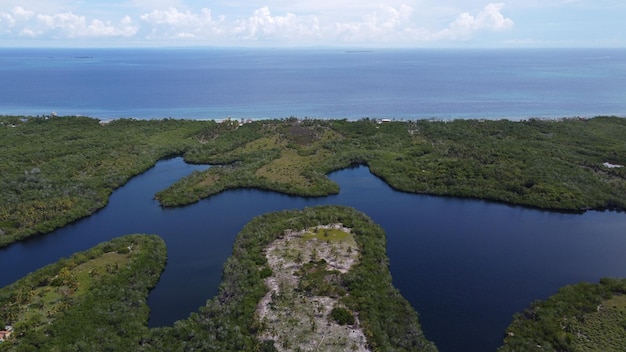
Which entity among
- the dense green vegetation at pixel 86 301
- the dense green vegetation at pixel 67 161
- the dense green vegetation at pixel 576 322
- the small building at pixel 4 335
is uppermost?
the dense green vegetation at pixel 67 161

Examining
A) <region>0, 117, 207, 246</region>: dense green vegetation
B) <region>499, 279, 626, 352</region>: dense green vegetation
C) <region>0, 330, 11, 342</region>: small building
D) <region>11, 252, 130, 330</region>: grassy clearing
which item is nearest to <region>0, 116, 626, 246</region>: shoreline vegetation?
<region>0, 117, 207, 246</region>: dense green vegetation

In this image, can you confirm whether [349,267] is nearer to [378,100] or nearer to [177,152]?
[177,152]

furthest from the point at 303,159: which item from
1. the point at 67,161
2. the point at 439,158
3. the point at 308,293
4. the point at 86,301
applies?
the point at 86,301

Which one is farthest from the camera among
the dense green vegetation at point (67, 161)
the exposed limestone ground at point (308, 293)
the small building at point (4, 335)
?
the dense green vegetation at point (67, 161)

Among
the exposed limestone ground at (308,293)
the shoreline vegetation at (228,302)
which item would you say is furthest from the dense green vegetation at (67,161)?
the exposed limestone ground at (308,293)

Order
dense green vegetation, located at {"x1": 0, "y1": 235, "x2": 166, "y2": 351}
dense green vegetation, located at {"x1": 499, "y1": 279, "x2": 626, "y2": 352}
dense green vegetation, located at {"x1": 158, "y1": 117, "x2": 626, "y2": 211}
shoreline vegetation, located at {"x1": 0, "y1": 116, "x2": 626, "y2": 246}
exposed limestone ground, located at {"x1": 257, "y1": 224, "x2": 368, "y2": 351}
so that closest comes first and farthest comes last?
dense green vegetation, located at {"x1": 0, "y1": 235, "x2": 166, "y2": 351} → dense green vegetation, located at {"x1": 499, "y1": 279, "x2": 626, "y2": 352} → exposed limestone ground, located at {"x1": 257, "y1": 224, "x2": 368, "y2": 351} → shoreline vegetation, located at {"x1": 0, "y1": 116, "x2": 626, "y2": 246} → dense green vegetation, located at {"x1": 158, "y1": 117, "x2": 626, "y2": 211}

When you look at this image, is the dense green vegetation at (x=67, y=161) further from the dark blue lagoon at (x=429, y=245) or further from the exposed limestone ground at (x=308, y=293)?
the exposed limestone ground at (x=308, y=293)

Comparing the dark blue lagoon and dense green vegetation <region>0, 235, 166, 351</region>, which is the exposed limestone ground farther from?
dense green vegetation <region>0, 235, 166, 351</region>
